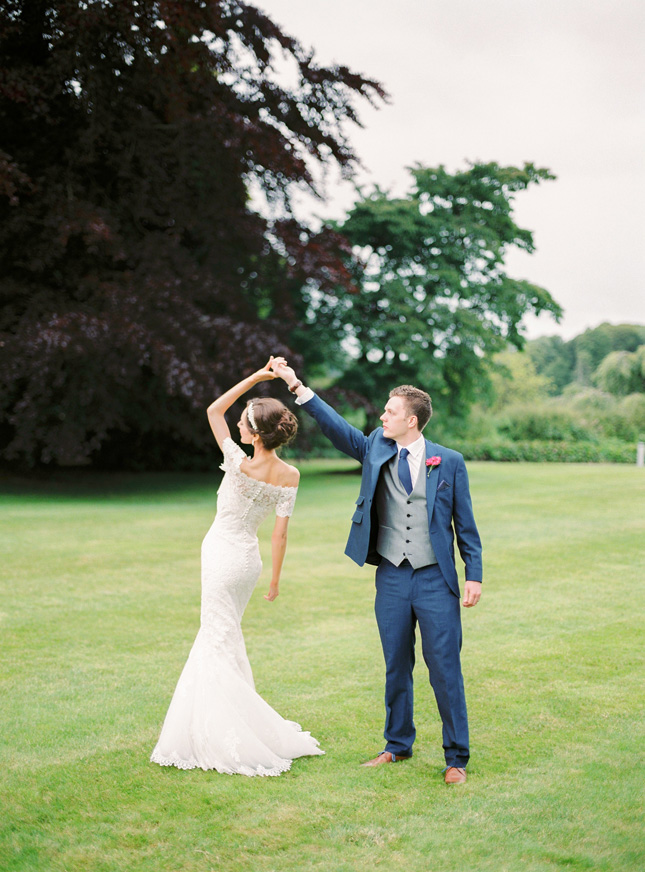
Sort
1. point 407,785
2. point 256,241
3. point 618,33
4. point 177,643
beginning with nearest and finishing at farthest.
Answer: point 407,785 < point 177,643 < point 618,33 < point 256,241

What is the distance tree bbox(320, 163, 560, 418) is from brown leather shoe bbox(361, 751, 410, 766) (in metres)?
20.7

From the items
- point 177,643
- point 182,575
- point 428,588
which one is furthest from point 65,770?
point 182,575

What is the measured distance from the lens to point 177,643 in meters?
7.18

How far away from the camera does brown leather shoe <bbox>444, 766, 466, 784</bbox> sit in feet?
14.1

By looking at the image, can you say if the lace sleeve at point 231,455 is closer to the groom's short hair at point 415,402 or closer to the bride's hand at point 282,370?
the bride's hand at point 282,370

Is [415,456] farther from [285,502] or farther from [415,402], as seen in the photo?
[285,502]

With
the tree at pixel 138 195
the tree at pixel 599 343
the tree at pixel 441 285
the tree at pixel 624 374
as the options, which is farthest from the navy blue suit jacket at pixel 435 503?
the tree at pixel 599 343

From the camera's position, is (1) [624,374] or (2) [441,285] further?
(1) [624,374]

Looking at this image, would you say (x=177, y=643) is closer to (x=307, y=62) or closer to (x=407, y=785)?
(x=407, y=785)

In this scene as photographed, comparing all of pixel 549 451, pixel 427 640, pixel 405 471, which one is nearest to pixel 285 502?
pixel 405 471

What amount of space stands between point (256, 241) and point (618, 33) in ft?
31.6

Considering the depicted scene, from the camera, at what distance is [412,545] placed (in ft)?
14.5

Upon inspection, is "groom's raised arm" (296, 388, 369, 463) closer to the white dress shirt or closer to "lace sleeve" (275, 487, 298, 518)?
the white dress shirt

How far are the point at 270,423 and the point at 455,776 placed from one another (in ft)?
6.88
